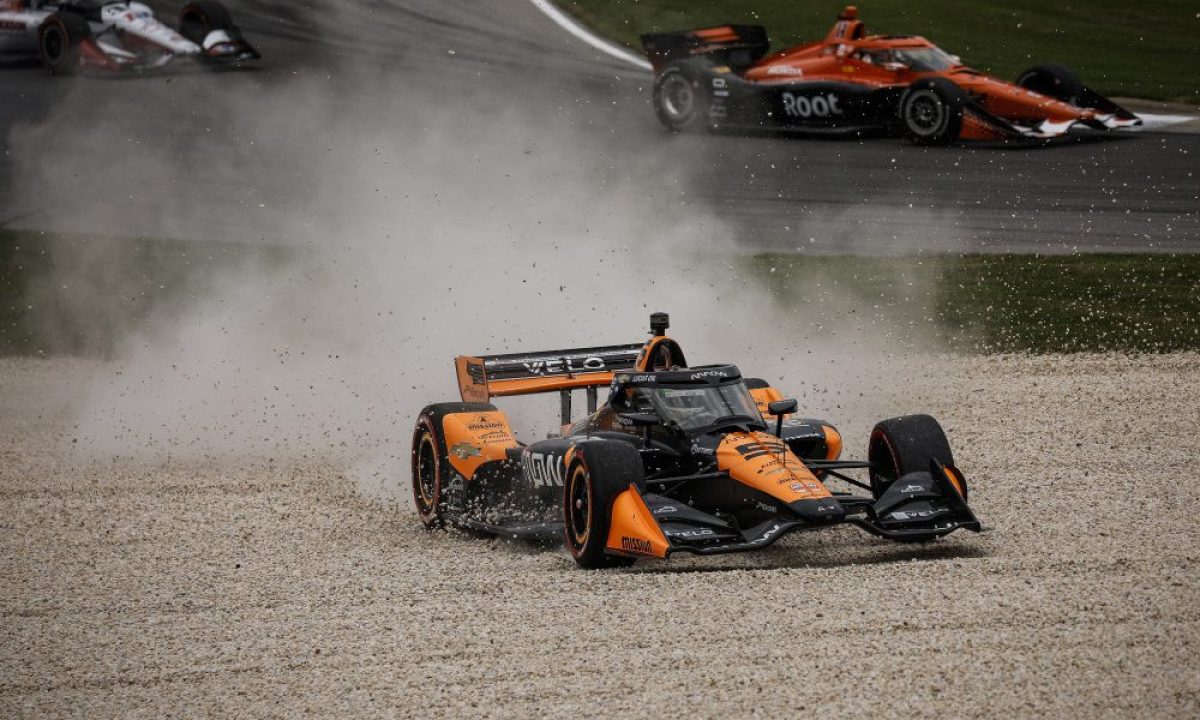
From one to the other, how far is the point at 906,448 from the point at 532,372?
11.1ft

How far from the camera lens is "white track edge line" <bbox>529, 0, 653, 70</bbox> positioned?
31.1 m

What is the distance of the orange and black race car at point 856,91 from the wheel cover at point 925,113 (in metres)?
0.02

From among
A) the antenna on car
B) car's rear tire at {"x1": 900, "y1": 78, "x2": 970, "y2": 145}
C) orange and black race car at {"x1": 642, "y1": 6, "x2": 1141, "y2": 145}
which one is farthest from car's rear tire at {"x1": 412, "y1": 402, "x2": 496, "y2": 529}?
orange and black race car at {"x1": 642, "y1": 6, "x2": 1141, "y2": 145}

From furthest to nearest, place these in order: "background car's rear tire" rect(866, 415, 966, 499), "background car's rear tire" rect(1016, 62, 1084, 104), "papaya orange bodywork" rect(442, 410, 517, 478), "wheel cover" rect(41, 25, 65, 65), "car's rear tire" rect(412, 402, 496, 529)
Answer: "wheel cover" rect(41, 25, 65, 65) → "background car's rear tire" rect(1016, 62, 1084, 104) → "car's rear tire" rect(412, 402, 496, 529) → "papaya orange bodywork" rect(442, 410, 517, 478) → "background car's rear tire" rect(866, 415, 966, 499)

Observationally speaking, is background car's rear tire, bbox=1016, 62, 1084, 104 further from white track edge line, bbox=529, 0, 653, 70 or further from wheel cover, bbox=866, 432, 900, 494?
wheel cover, bbox=866, 432, 900, 494

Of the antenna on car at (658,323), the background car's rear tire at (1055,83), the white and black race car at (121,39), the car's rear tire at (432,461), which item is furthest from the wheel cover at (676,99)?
the antenna on car at (658,323)

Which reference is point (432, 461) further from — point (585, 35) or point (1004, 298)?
point (585, 35)

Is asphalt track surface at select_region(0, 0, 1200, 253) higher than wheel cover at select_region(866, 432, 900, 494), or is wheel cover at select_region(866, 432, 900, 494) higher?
asphalt track surface at select_region(0, 0, 1200, 253)

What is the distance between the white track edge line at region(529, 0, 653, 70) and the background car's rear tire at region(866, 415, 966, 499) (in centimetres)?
2061

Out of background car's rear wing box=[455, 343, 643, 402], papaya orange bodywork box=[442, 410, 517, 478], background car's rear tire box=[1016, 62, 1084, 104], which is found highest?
background car's rear tire box=[1016, 62, 1084, 104]

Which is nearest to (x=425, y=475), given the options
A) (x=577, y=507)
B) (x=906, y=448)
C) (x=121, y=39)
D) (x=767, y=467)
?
(x=577, y=507)

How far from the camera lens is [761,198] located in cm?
2227

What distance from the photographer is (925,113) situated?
24031 millimetres

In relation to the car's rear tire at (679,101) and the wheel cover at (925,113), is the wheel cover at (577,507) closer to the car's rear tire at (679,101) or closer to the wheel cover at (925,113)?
the wheel cover at (925,113)
